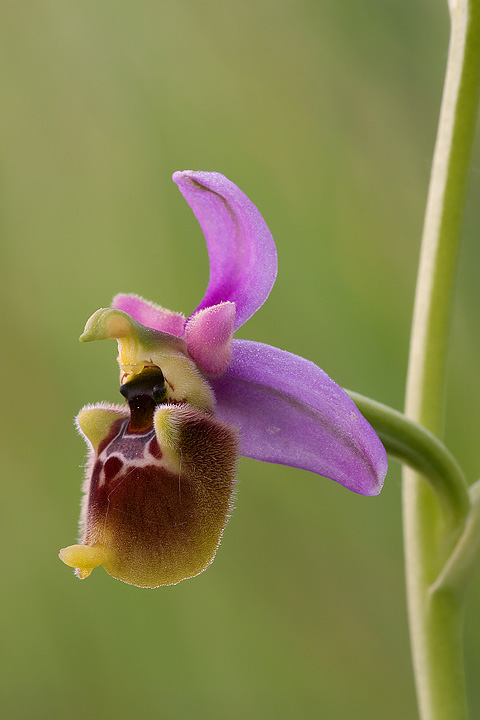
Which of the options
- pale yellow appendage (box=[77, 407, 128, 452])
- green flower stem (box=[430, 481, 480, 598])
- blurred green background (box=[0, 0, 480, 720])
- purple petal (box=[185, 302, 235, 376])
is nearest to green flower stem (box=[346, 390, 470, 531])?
green flower stem (box=[430, 481, 480, 598])

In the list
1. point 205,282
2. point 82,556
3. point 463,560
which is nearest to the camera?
point 82,556

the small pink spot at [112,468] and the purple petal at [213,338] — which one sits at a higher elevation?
the purple petal at [213,338]

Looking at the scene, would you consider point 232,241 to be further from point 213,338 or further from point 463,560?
point 463,560

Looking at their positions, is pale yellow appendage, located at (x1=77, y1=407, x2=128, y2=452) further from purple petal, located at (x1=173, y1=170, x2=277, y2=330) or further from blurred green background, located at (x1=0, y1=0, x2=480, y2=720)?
blurred green background, located at (x1=0, y1=0, x2=480, y2=720)

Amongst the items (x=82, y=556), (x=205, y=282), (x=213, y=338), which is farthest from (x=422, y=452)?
(x=205, y=282)

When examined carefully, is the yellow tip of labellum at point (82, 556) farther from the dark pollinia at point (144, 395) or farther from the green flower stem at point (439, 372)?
the green flower stem at point (439, 372)

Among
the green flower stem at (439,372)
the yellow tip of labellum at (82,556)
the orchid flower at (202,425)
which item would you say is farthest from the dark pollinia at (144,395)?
the green flower stem at (439,372)
